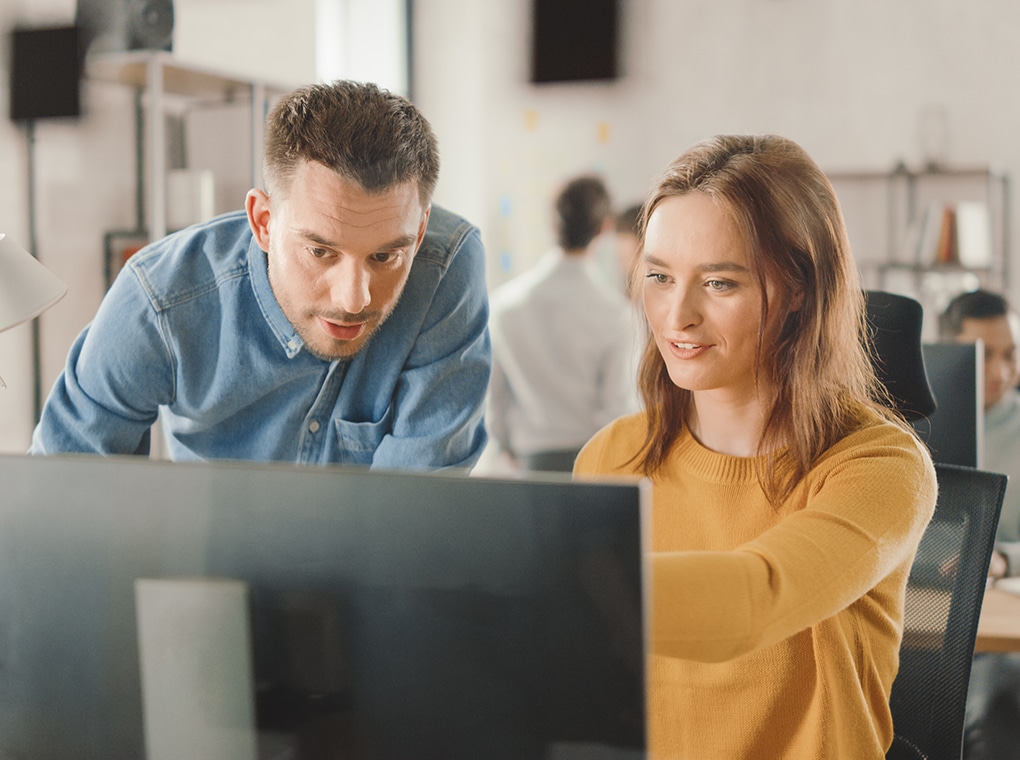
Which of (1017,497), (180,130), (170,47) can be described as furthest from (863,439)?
(180,130)

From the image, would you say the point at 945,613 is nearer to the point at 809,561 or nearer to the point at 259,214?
the point at 809,561

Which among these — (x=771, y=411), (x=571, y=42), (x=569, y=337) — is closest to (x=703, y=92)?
(x=571, y=42)

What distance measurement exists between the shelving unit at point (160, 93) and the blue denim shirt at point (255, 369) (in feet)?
4.81

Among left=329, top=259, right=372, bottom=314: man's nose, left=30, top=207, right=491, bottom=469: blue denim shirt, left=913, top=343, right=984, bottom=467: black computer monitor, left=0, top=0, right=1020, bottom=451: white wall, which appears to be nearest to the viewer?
left=329, top=259, right=372, bottom=314: man's nose

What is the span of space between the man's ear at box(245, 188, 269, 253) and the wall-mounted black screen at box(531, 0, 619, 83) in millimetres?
3647

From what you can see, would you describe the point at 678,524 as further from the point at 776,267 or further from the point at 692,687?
the point at 776,267

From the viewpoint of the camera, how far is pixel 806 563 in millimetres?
894

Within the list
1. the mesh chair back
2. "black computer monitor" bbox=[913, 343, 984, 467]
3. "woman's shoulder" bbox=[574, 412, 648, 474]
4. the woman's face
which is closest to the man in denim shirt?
"woman's shoulder" bbox=[574, 412, 648, 474]

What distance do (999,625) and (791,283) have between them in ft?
3.06

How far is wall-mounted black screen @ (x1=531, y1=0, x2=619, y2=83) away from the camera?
4867 mm

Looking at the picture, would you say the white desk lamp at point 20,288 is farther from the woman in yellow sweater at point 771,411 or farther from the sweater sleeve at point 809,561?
the sweater sleeve at point 809,561

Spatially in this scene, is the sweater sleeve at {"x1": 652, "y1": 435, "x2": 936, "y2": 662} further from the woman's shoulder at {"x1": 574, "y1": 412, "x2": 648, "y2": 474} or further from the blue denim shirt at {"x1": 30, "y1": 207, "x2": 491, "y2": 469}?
the blue denim shirt at {"x1": 30, "y1": 207, "x2": 491, "y2": 469}

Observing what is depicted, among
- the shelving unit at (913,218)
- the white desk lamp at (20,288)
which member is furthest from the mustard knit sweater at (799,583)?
the shelving unit at (913,218)

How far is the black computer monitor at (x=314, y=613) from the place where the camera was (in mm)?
562
